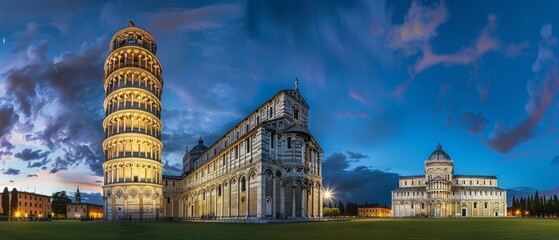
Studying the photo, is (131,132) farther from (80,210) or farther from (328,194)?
(80,210)

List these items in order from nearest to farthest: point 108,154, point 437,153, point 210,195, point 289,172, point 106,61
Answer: point 289,172 < point 210,195 < point 108,154 < point 106,61 < point 437,153

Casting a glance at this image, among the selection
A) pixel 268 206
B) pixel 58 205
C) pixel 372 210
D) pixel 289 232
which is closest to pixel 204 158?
pixel 268 206

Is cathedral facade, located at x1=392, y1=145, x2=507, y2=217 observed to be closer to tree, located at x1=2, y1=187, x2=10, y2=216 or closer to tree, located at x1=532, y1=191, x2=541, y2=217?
tree, located at x1=532, y1=191, x2=541, y2=217

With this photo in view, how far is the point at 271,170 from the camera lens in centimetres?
4741

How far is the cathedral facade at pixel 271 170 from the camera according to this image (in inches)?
1852

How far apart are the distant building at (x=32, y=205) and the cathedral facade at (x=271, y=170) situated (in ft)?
224

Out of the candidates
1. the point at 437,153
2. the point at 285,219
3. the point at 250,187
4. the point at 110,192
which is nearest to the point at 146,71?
the point at 110,192

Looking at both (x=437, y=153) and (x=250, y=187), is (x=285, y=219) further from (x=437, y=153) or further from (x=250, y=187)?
(x=437, y=153)

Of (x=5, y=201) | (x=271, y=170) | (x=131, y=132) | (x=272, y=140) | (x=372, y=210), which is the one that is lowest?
(x=372, y=210)

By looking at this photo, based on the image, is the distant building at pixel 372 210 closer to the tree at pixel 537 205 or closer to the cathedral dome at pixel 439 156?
the cathedral dome at pixel 439 156

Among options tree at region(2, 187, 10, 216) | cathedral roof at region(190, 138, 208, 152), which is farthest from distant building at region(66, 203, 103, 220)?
cathedral roof at region(190, 138, 208, 152)

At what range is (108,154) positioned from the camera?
225ft

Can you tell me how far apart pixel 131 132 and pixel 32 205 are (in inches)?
2643

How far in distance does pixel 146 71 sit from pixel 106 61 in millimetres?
9350
